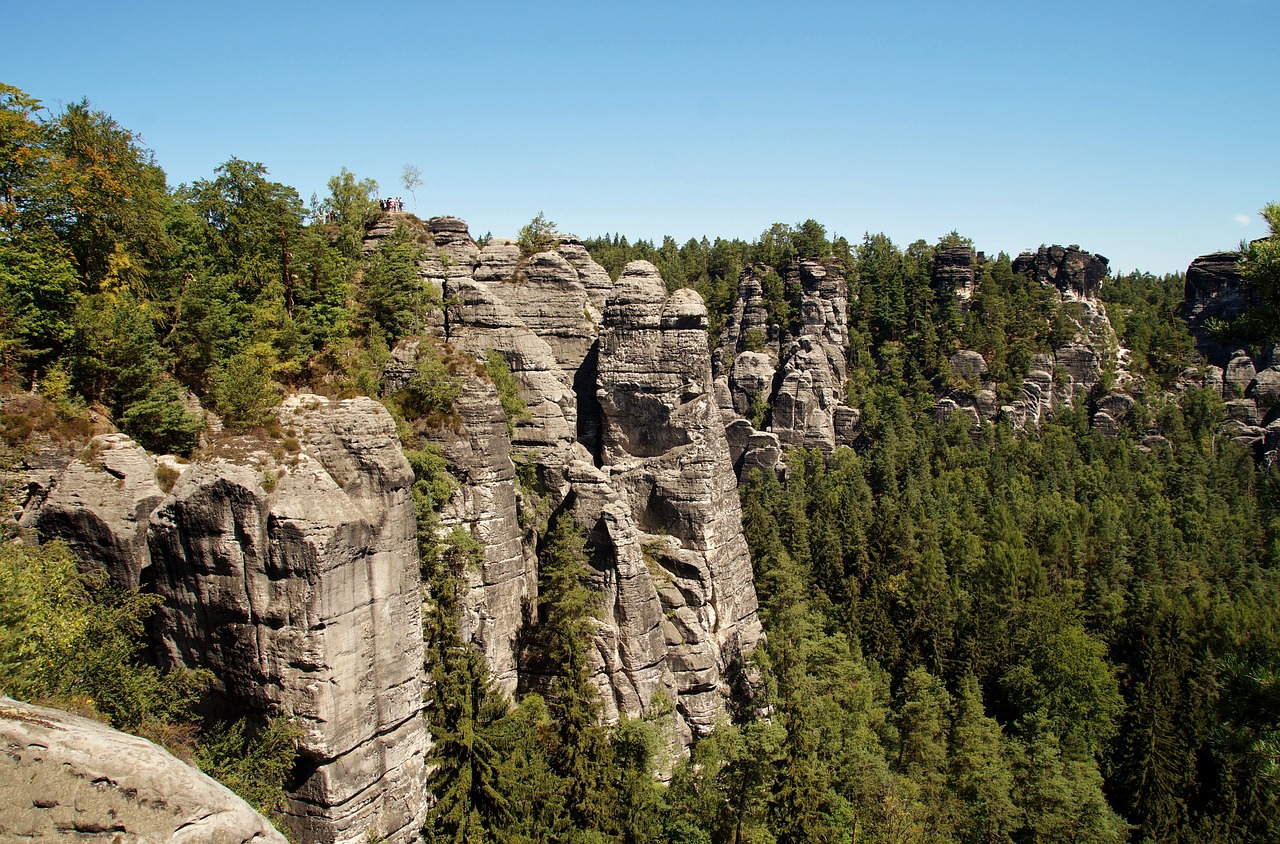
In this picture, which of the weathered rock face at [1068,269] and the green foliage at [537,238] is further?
the weathered rock face at [1068,269]

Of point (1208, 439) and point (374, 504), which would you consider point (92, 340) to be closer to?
point (374, 504)

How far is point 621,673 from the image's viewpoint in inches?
1195

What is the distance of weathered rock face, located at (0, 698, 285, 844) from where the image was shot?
793 cm

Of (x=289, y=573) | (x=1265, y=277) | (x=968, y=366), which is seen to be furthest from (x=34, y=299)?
(x=968, y=366)

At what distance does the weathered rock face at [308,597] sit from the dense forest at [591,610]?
3.00 feet

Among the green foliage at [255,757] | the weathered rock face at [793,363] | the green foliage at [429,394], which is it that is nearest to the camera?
the green foliage at [255,757]

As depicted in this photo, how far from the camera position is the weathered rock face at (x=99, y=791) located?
793 centimetres

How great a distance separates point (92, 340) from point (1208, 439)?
95.6m

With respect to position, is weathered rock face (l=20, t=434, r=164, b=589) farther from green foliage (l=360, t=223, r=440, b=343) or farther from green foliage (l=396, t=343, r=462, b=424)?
green foliage (l=360, t=223, r=440, b=343)

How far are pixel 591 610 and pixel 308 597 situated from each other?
43.1ft

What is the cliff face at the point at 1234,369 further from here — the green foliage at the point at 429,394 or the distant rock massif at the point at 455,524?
the green foliage at the point at 429,394

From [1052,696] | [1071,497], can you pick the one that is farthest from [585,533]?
[1071,497]

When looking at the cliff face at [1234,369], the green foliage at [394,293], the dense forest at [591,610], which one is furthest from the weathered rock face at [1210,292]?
the green foliage at [394,293]

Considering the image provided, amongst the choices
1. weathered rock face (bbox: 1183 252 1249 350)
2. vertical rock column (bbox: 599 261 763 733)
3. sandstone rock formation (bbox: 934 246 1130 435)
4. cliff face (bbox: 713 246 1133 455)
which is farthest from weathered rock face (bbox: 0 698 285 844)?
weathered rock face (bbox: 1183 252 1249 350)
